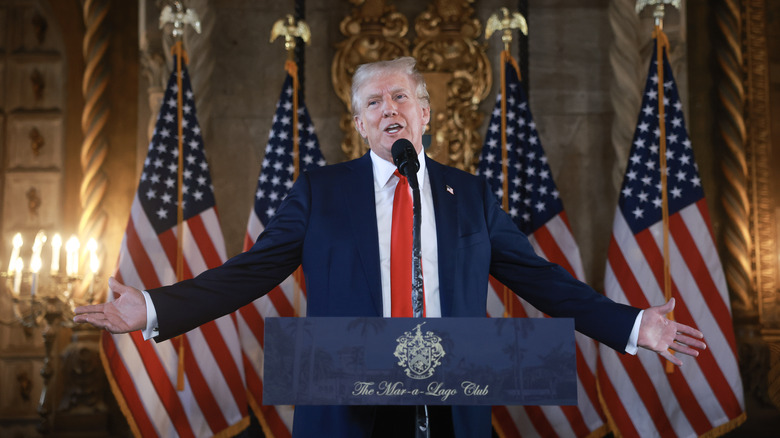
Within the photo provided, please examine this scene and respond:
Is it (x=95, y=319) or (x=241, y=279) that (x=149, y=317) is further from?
(x=241, y=279)

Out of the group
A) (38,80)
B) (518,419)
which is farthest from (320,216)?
(38,80)

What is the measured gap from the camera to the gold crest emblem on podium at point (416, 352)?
1.45m

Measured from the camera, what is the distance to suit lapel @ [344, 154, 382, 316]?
200cm

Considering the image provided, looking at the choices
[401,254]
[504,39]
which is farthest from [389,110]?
[504,39]

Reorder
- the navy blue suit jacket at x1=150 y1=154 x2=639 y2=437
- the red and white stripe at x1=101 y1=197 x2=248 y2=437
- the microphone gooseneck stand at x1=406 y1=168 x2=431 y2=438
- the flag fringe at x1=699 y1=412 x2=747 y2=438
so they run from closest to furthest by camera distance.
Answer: the microphone gooseneck stand at x1=406 y1=168 x2=431 y2=438
the navy blue suit jacket at x1=150 y1=154 x2=639 y2=437
the flag fringe at x1=699 y1=412 x2=747 y2=438
the red and white stripe at x1=101 y1=197 x2=248 y2=437

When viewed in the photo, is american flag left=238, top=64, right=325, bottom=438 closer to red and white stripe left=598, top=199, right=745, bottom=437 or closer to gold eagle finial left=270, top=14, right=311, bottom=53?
gold eagle finial left=270, top=14, right=311, bottom=53

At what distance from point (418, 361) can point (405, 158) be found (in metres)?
0.57

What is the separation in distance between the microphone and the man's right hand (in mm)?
685

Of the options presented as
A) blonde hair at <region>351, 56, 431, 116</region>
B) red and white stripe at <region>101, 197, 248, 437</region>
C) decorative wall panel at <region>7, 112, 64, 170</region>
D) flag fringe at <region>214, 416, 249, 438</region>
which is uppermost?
decorative wall panel at <region>7, 112, 64, 170</region>

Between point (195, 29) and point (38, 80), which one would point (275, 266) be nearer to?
point (195, 29)

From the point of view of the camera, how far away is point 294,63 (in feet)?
15.3

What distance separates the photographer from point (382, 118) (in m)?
2.20

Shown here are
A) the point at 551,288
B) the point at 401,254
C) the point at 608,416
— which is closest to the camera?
the point at 401,254

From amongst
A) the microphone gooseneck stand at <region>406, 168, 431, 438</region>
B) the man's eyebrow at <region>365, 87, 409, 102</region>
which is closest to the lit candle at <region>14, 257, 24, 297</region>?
the man's eyebrow at <region>365, 87, 409, 102</region>
